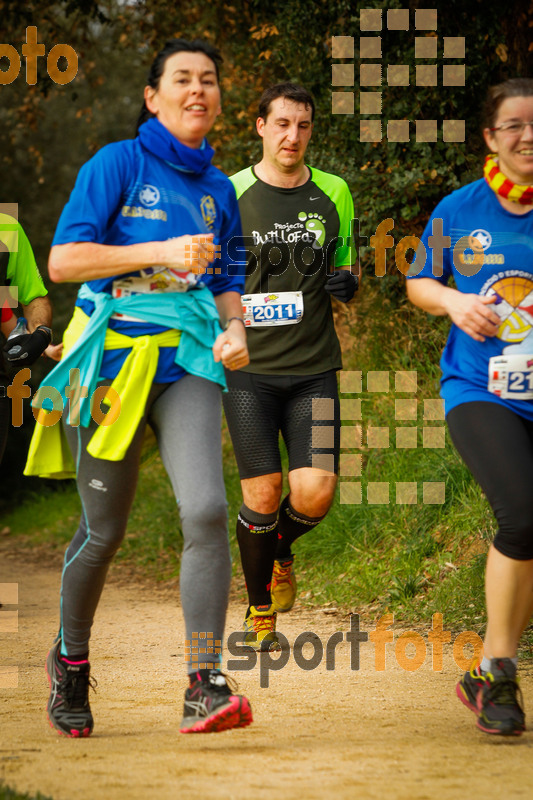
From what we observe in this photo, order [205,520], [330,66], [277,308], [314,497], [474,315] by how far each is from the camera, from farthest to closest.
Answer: [330,66] → [314,497] → [277,308] → [474,315] → [205,520]

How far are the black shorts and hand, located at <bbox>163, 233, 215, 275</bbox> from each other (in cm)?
194

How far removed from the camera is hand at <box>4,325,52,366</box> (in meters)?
4.80

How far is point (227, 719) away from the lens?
3549 mm

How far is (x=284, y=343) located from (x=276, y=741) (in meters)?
2.23

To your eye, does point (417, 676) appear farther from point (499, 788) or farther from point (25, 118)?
point (25, 118)

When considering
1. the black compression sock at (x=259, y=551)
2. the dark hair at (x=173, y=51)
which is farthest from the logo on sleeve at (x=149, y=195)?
the black compression sock at (x=259, y=551)

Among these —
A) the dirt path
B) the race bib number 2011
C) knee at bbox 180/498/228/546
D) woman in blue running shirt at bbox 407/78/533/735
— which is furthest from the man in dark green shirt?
knee at bbox 180/498/228/546

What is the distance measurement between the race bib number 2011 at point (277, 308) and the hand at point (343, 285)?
0.18 m

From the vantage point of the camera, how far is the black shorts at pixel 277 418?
5504mm

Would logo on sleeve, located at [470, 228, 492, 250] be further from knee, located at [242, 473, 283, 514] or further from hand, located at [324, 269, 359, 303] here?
knee, located at [242, 473, 283, 514]

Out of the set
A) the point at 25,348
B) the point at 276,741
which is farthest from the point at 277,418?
the point at 276,741

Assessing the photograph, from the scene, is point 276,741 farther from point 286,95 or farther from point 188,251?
point 286,95

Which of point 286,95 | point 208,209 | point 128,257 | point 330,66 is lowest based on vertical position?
point 128,257

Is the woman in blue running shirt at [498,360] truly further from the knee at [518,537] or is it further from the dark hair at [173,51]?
the dark hair at [173,51]
